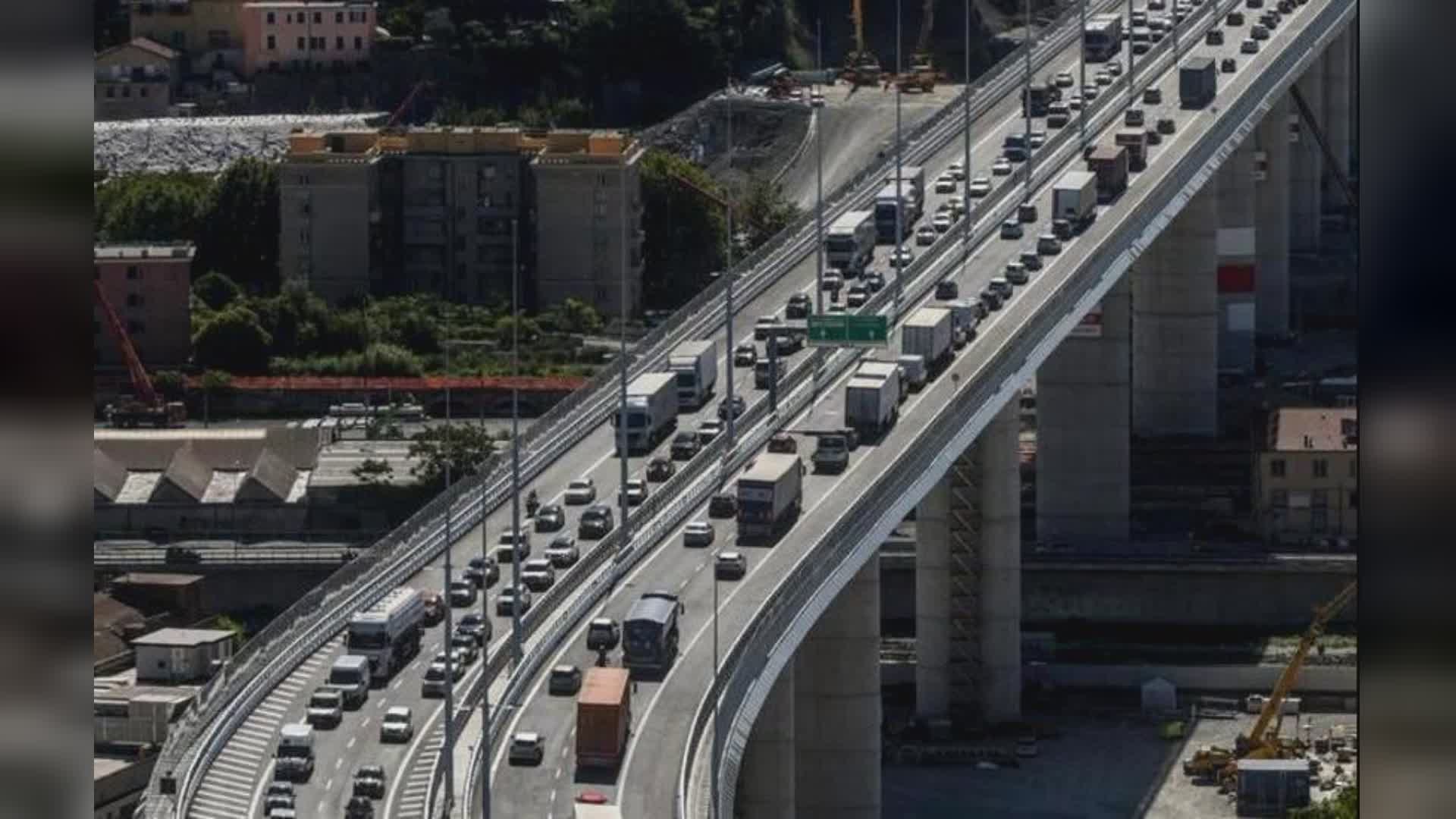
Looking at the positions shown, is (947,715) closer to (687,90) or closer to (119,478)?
(119,478)

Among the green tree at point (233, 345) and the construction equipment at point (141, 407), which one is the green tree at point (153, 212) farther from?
the construction equipment at point (141, 407)

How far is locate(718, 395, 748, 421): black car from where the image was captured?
37094 mm

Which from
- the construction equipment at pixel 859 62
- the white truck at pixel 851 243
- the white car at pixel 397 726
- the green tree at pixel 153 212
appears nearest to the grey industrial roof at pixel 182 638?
the white car at pixel 397 726

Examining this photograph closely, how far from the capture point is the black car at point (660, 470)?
35250 mm

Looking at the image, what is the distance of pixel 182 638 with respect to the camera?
3631cm

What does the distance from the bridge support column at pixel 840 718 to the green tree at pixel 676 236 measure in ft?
76.5

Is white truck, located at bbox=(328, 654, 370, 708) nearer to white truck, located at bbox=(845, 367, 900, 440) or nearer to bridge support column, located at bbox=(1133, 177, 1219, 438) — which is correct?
white truck, located at bbox=(845, 367, 900, 440)

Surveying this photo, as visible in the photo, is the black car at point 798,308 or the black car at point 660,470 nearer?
the black car at point 660,470

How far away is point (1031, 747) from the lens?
37969mm

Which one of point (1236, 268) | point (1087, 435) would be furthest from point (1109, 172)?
point (1236, 268)

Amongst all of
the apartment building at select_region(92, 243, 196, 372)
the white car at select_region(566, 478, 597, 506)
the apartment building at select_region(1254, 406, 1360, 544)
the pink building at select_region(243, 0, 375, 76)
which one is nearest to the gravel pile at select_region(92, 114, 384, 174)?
the pink building at select_region(243, 0, 375, 76)

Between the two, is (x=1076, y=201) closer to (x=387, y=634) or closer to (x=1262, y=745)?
(x=1262, y=745)

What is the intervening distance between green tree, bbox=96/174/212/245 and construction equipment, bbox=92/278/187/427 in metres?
6.13
